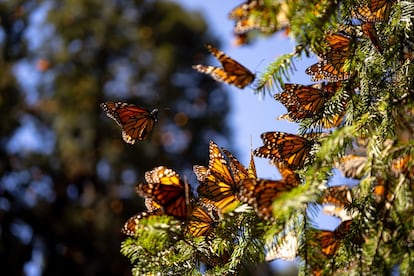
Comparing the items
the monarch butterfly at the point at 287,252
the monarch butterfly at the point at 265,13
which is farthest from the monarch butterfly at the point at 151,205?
the monarch butterfly at the point at 265,13

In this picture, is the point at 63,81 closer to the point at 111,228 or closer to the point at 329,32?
the point at 111,228

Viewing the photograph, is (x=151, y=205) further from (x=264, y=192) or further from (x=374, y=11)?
(x=374, y=11)

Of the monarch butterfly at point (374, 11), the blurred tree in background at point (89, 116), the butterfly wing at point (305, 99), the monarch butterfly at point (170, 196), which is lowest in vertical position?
the monarch butterfly at point (170, 196)

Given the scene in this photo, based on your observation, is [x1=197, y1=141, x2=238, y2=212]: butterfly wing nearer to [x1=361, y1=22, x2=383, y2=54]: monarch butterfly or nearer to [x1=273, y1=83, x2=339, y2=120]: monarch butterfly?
[x1=273, y1=83, x2=339, y2=120]: monarch butterfly

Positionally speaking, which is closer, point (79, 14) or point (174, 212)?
point (174, 212)

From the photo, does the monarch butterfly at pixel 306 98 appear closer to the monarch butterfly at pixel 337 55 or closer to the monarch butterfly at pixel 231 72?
the monarch butterfly at pixel 337 55

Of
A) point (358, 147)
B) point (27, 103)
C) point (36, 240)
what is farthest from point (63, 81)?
point (358, 147)

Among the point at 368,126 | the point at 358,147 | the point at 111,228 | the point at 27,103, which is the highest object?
the point at 27,103

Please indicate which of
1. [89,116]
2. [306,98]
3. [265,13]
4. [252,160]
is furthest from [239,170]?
[89,116]
